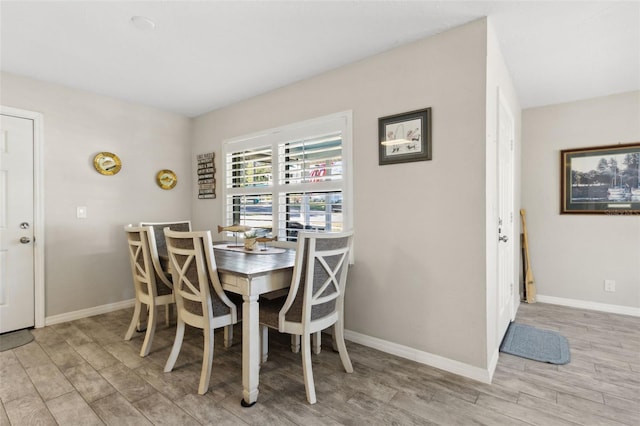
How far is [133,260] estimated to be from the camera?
2703 mm

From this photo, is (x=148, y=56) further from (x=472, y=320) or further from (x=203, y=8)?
(x=472, y=320)

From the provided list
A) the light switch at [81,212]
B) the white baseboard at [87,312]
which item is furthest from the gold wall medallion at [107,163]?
the white baseboard at [87,312]

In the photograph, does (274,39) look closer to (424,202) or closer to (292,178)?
(292,178)

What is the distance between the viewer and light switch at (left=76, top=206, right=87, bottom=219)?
3375mm

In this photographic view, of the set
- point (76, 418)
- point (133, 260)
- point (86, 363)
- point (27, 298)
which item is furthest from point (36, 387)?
point (27, 298)

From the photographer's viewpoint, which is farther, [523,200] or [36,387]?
[523,200]

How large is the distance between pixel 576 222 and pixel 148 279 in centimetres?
452

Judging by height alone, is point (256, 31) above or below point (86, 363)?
above

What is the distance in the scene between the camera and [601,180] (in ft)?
11.6

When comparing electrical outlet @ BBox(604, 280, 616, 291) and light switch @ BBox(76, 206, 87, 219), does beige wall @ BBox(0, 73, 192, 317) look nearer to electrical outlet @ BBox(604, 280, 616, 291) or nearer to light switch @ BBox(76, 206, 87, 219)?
light switch @ BBox(76, 206, 87, 219)

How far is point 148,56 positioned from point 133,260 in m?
1.72

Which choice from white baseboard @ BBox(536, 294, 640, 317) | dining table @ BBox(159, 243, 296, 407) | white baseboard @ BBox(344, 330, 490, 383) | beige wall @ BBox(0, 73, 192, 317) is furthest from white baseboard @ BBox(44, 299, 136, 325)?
white baseboard @ BBox(536, 294, 640, 317)

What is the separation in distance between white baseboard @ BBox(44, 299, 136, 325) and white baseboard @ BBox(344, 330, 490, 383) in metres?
2.69

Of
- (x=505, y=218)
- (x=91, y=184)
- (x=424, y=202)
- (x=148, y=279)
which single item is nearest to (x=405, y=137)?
(x=424, y=202)
